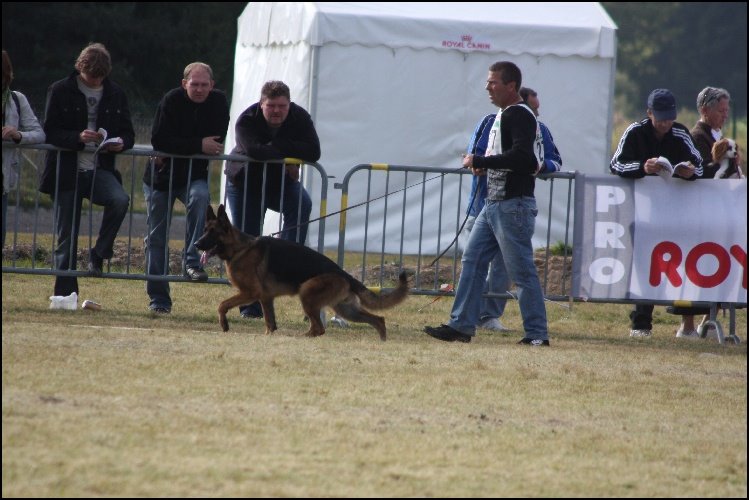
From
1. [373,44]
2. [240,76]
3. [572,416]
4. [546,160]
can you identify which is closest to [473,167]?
[546,160]

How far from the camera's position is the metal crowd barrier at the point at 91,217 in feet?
33.4

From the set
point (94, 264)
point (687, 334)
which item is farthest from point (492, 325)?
point (94, 264)

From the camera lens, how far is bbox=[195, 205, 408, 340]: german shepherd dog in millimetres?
9414

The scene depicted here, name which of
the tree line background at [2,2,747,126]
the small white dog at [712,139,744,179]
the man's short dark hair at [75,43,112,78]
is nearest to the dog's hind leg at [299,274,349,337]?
the man's short dark hair at [75,43,112,78]

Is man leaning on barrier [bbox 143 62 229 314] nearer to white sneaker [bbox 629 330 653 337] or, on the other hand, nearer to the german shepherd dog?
the german shepherd dog

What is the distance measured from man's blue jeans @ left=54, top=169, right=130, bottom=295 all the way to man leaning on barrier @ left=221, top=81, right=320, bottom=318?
913 millimetres

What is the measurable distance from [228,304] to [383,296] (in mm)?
1106

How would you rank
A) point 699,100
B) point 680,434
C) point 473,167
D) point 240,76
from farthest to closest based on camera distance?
1. point 240,76
2. point 699,100
3. point 473,167
4. point 680,434

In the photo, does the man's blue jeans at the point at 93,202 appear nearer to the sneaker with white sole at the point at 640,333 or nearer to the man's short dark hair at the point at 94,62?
the man's short dark hair at the point at 94,62

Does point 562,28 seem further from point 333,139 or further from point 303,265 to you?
point 303,265

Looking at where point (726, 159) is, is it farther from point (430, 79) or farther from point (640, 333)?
point (430, 79)

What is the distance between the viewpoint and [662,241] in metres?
10.4

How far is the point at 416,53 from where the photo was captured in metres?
16.2

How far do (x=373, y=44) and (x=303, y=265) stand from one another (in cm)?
697
